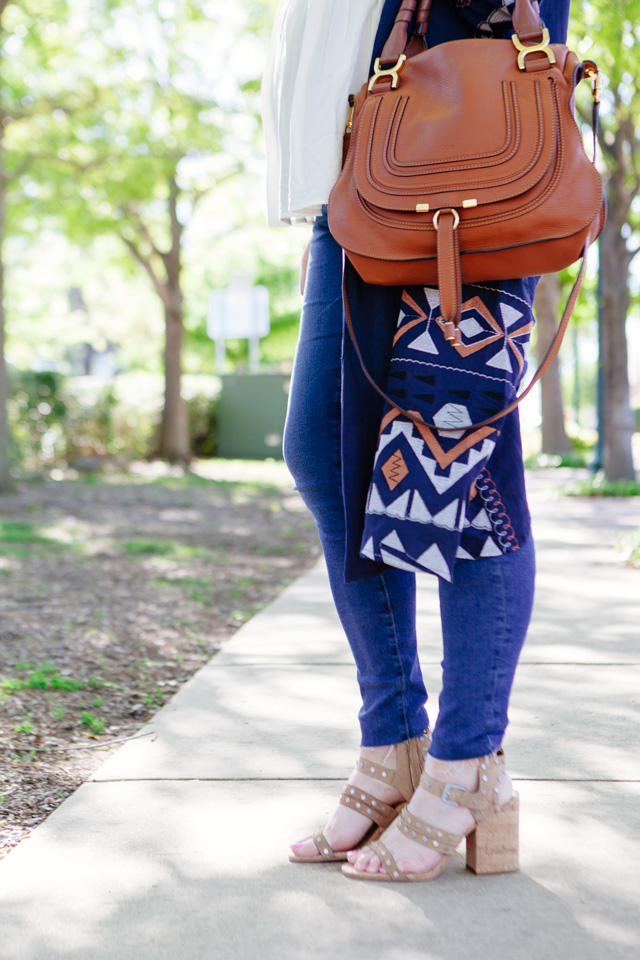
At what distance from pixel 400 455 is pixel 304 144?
0.59 m

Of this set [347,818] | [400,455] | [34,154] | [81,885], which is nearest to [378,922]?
[347,818]

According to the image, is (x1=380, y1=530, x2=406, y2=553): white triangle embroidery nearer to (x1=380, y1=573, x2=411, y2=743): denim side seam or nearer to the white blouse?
(x1=380, y1=573, x2=411, y2=743): denim side seam

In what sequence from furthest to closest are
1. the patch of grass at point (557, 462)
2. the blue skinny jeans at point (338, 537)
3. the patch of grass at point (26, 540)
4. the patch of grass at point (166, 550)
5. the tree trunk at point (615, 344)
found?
the patch of grass at point (557, 462) < the tree trunk at point (615, 344) < the patch of grass at point (26, 540) < the patch of grass at point (166, 550) < the blue skinny jeans at point (338, 537)

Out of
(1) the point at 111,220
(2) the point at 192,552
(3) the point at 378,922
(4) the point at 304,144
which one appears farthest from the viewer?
(1) the point at 111,220

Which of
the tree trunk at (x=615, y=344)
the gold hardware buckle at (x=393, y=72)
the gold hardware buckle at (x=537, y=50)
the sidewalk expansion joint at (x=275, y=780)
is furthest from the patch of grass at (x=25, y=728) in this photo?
the tree trunk at (x=615, y=344)

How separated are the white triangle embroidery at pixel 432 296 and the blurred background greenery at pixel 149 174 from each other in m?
4.44

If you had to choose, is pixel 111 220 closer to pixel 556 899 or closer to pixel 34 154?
pixel 34 154

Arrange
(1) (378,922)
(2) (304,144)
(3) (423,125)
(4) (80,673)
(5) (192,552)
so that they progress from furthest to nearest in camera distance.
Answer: (5) (192,552) → (4) (80,673) → (2) (304,144) → (3) (423,125) → (1) (378,922)

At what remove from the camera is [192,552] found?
617 centimetres

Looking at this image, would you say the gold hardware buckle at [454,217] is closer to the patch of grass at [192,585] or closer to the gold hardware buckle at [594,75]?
the gold hardware buckle at [594,75]

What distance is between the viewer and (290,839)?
70.2 inches

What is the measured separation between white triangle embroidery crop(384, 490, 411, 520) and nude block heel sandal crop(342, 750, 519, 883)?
1.46 ft

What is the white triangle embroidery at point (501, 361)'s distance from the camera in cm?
158

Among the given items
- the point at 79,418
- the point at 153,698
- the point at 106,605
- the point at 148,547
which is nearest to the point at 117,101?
the point at 79,418
